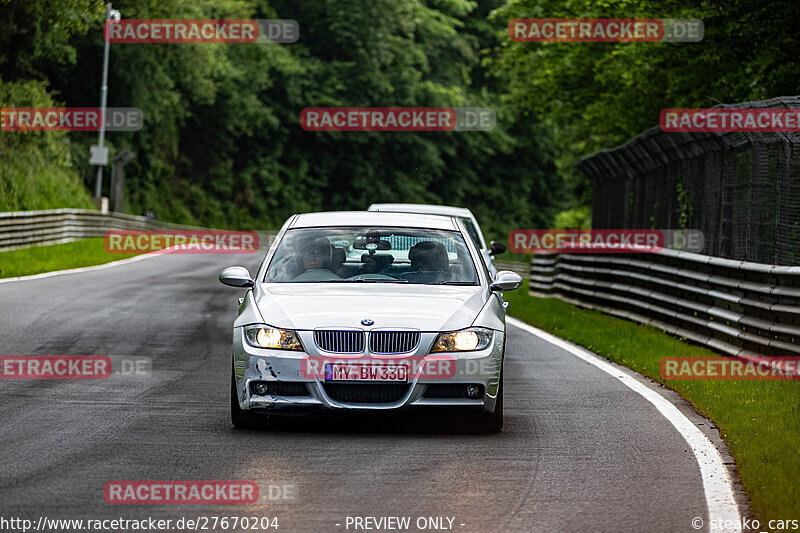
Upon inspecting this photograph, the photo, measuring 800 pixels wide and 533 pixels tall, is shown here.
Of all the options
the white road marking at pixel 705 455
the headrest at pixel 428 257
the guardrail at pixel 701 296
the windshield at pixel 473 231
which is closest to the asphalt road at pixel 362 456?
the white road marking at pixel 705 455

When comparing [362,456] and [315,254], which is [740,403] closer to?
[315,254]

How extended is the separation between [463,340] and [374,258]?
4.94 feet

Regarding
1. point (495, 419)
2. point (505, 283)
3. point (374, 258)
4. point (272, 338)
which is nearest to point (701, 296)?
point (505, 283)

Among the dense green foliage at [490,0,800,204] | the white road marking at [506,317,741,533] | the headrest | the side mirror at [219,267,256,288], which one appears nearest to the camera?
the white road marking at [506,317,741,533]

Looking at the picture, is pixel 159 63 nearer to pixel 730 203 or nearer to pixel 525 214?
pixel 525 214

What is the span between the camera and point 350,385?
8625 mm

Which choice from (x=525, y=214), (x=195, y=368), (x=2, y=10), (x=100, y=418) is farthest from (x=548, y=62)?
(x=525, y=214)

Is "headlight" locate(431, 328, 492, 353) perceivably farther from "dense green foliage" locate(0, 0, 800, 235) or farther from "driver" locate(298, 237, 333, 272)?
"dense green foliage" locate(0, 0, 800, 235)

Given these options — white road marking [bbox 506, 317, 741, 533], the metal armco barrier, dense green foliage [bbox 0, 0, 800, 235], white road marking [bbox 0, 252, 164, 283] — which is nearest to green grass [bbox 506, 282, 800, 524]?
white road marking [bbox 506, 317, 741, 533]

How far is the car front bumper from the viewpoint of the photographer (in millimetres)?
8602

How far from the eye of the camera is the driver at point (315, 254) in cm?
996

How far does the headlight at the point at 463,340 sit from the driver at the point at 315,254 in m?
1.53

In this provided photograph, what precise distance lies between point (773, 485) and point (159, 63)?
48731mm

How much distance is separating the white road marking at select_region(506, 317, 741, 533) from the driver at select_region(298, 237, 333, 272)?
2.84m
